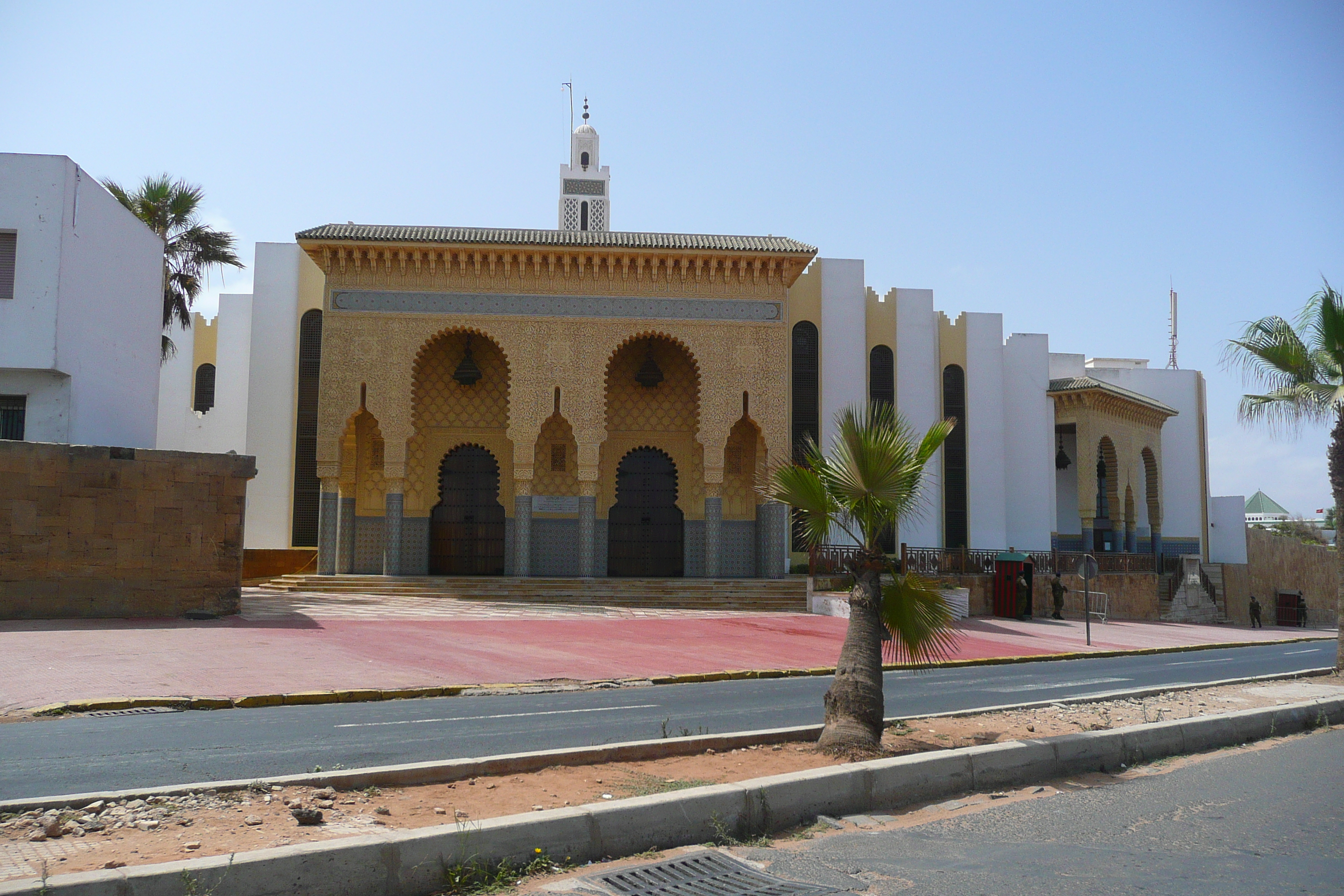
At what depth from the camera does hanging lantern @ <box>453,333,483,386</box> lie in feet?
84.9

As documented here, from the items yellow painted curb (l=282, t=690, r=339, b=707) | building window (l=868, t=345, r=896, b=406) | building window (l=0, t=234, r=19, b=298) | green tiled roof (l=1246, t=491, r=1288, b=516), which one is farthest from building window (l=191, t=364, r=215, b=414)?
green tiled roof (l=1246, t=491, r=1288, b=516)

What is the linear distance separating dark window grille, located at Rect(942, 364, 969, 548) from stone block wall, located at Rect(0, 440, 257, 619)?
20326 mm

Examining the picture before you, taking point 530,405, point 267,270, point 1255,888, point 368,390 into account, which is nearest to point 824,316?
point 530,405

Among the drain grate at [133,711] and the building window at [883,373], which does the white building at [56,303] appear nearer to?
the drain grate at [133,711]

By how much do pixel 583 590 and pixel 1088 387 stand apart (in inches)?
727

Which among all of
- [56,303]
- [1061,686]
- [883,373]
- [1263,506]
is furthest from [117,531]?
[1263,506]

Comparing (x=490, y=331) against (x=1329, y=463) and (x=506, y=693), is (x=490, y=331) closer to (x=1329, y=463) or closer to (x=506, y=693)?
(x=506, y=693)

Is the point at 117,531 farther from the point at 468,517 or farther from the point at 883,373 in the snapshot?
the point at 883,373

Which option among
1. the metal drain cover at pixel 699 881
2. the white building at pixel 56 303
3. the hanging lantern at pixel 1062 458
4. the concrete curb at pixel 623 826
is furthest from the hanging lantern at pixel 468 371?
the metal drain cover at pixel 699 881

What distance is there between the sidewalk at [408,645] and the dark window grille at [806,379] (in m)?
7.83

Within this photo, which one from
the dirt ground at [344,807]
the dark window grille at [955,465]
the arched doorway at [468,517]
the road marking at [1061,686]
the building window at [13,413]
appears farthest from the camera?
the dark window grille at [955,465]

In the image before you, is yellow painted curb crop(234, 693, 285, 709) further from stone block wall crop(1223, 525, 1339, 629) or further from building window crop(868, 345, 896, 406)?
stone block wall crop(1223, 525, 1339, 629)

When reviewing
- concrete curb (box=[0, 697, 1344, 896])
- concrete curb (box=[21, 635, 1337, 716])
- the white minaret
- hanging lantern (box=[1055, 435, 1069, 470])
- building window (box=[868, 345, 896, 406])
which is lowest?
concrete curb (box=[21, 635, 1337, 716])

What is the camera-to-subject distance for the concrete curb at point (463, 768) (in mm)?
4965
